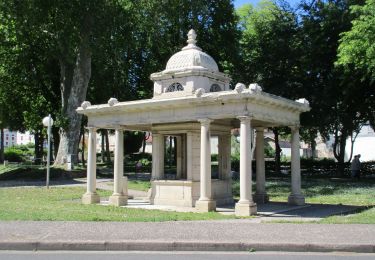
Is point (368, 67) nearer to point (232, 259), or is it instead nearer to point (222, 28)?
point (222, 28)

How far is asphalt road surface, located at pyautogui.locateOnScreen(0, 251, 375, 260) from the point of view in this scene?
8.73m

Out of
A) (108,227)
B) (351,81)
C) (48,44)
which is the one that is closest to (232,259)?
(108,227)

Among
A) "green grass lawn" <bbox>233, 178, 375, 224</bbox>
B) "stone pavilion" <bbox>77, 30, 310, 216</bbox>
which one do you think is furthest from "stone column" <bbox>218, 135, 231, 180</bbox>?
"green grass lawn" <bbox>233, 178, 375, 224</bbox>

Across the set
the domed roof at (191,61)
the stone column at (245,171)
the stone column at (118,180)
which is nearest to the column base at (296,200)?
the stone column at (245,171)

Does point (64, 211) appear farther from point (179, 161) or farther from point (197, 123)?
point (197, 123)

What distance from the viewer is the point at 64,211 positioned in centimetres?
1498

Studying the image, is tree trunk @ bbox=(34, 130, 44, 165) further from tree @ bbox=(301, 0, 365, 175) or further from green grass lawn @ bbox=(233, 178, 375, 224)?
green grass lawn @ bbox=(233, 178, 375, 224)

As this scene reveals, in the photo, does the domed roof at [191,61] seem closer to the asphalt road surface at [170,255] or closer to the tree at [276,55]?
the asphalt road surface at [170,255]

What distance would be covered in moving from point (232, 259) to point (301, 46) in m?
27.1

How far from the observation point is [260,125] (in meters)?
18.9

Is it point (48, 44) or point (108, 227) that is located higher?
point (48, 44)

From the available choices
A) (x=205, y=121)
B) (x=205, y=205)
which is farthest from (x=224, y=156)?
(x=205, y=205)

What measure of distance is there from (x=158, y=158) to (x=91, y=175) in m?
2.76

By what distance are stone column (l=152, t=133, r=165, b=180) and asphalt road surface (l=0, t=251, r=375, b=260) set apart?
9217mm
